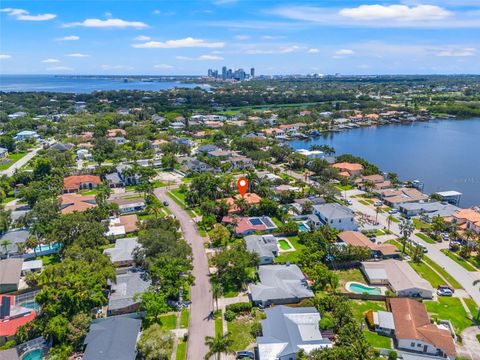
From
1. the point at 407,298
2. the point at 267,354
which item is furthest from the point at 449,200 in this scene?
the point at 267,354

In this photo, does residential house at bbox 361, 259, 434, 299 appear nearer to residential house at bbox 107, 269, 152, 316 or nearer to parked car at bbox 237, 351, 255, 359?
parked car at bbox 237, 351, 255, 359

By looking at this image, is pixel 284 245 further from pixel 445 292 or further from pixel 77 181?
pixel 77 181

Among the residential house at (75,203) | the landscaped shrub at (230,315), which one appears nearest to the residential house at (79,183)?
the residential house at (75,203)

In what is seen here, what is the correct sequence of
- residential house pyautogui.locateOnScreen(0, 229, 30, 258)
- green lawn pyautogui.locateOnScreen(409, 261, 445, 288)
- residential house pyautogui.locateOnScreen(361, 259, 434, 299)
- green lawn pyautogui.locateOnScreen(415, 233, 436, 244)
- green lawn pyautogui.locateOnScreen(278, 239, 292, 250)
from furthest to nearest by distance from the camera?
1. green lawn pyautogui.locateOnScreen(415, 233, 436, 244)
2. green lawn pyautogui.locateOnScreen(278, 239, 292, 250)
3. residential house pyautogui.locateOnScreen(0, 229, 30, 258)
4. green lawn pyautogui.locateOnScreen(409, 261, 445, 288)
5. residential house pyautogui.locateOnScreen(361, 259, 434, 299)

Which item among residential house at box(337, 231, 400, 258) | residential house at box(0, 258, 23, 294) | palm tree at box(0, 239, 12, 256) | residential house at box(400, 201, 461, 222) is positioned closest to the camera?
residential house at box(0, 258, 23, 294)

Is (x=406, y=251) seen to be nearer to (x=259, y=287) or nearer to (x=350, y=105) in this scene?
(x=259, y=287)

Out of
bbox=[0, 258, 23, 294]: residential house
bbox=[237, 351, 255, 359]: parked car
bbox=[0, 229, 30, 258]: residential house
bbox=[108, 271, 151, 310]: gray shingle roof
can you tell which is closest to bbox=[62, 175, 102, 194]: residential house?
bbox=[0, 229, 30, 258]: residential house

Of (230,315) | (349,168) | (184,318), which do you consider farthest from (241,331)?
(349,168)
